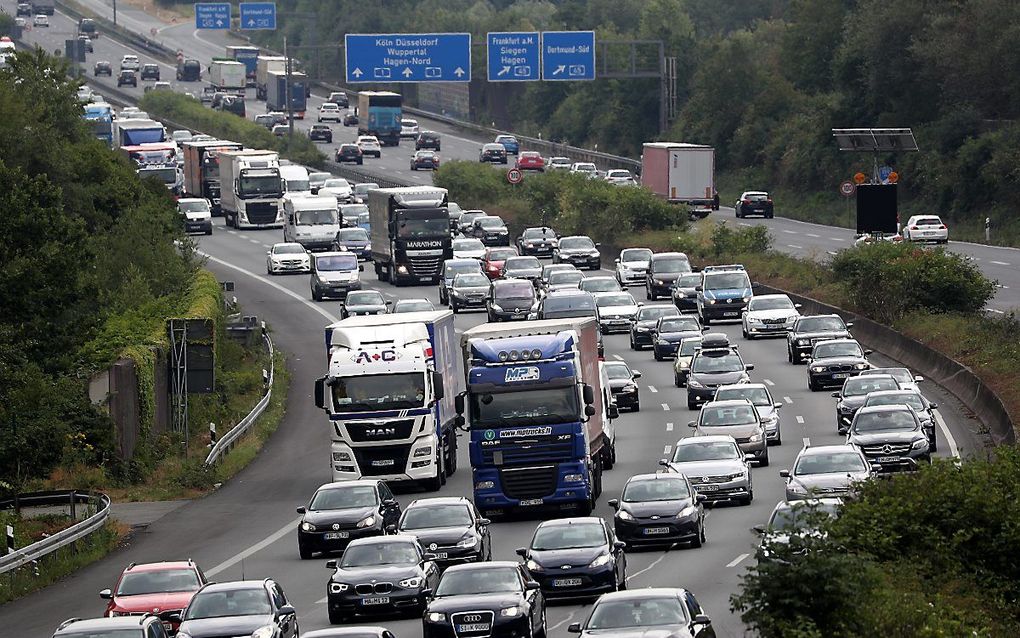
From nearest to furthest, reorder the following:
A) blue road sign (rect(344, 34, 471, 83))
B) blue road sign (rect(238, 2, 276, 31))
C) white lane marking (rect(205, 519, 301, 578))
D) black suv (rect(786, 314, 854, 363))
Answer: white lane marking (rect(205, 519, 301, 578)), black suv (rect(786, 314, 854, 363)), blue road sign (rect(344, 34, 471, 83)), blue road sign (rect(238, 2, 276, 31))

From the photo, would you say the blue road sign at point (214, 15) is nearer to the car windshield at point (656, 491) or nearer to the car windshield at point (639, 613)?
the car windshield at point (656, 491)

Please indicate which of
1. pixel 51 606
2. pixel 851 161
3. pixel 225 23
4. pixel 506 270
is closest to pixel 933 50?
pixel 851 161

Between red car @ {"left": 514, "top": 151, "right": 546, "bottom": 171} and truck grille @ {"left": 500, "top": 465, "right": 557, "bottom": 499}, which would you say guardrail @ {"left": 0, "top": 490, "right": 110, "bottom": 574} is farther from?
red car @ {"left": 514, "top": 151, "right": 546, "bottom": 171}

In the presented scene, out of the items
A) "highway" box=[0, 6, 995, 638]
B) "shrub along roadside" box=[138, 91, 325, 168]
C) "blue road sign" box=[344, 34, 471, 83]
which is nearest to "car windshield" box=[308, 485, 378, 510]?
"highway" box=[0, 6, 995, 638]

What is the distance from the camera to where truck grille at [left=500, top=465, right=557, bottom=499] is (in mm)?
37094

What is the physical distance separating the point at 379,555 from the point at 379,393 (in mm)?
12663

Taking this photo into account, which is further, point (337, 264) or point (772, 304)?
point (337, 264)

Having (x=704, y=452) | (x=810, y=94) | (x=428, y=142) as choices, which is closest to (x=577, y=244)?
(x=704, y=452)

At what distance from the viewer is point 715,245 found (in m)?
84.1

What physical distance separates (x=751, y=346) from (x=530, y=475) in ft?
92.1

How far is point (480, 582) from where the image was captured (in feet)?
85.9

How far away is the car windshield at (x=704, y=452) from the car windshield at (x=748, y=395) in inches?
300

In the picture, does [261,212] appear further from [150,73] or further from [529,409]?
[150,73]

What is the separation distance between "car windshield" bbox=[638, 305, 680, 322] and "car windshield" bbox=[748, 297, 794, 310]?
8.85 ft
